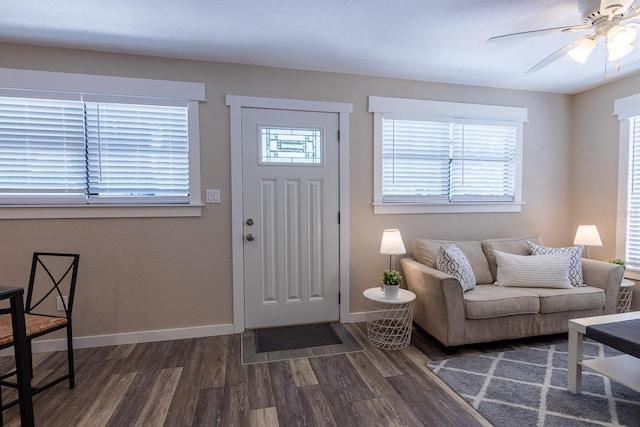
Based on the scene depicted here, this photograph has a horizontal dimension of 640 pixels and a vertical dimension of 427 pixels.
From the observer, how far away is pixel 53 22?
2.12m

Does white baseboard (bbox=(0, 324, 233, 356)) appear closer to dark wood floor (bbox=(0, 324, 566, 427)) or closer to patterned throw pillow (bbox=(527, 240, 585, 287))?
dark wood floor (bbox=(0, 324, 566, 427))

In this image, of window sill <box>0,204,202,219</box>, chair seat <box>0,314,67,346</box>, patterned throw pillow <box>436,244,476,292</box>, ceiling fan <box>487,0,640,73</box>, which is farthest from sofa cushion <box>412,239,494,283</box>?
chair seat <box>0,314,67,346</box>

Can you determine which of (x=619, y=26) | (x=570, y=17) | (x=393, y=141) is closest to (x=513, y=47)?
(x=570, y=17)

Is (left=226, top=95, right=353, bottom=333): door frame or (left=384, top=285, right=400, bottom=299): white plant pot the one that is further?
(left=226, top=95, right=353, bottom=333): door frame

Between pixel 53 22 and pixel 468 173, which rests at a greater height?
pixel 53 22

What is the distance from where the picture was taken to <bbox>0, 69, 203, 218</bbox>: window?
7.96 feet

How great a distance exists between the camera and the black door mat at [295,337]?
8.50 feet

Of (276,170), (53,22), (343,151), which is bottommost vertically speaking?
(276,170)

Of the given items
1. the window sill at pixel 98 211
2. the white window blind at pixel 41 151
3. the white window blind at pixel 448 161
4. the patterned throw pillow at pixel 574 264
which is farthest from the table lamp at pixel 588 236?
the white window blind at pixel 41 151

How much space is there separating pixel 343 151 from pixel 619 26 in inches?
76.6

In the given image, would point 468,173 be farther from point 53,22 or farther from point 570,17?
point 53,22

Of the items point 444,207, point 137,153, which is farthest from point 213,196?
point 444,207

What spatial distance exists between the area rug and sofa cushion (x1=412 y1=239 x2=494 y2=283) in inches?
27.9

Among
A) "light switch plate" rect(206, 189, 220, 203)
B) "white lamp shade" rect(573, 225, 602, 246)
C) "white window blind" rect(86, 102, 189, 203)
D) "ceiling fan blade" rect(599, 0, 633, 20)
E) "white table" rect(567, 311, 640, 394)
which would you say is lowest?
"white table" rect(567, 311, 640, 394)
